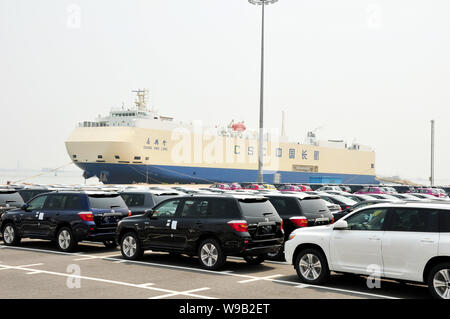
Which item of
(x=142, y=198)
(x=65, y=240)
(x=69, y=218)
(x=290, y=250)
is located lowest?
(x=65, y=240)

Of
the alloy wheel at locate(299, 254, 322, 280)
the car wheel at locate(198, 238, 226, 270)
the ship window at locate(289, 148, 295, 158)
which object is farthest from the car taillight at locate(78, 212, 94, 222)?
the ship window at locate(289, 148, 295, 158)

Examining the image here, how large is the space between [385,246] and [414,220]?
2.19 feet

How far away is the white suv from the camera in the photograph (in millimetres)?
8375

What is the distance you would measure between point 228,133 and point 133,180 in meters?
22.7

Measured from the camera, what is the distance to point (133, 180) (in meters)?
69.9

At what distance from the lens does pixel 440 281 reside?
8.29 meters

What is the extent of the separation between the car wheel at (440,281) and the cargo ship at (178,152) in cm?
4462

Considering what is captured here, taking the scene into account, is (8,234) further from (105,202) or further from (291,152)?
(291,152)

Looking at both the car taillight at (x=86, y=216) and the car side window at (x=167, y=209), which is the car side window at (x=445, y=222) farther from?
the car taillight at (x=86, y=216)

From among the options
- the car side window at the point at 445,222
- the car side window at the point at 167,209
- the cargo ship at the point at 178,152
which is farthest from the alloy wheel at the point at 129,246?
the cargo ship at the point at 178,152

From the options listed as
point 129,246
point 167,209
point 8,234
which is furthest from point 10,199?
point 167,209

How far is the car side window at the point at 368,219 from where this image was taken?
929 centimetres
